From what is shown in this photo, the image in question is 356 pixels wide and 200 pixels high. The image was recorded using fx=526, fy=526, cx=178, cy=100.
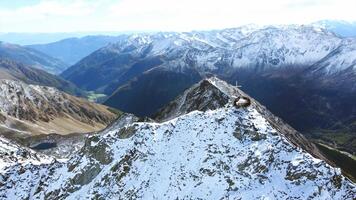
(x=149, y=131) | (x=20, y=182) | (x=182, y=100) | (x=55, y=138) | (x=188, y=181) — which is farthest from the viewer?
(x=55, y=138)

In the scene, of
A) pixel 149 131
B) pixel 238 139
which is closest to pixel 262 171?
pixel 238 139

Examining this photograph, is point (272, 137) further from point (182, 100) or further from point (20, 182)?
point (182, 100)

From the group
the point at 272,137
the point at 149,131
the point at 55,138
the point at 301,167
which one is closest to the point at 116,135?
the point at 149,131

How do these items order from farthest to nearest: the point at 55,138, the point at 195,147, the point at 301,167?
the point at 55,138
the point at 195,147
the point at 301,167

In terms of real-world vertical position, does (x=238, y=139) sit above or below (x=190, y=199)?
above

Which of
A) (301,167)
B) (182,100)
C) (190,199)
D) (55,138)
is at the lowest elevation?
(55,138)

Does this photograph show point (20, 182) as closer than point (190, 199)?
No
